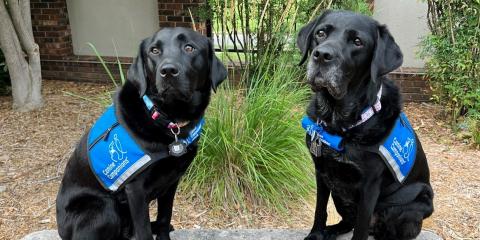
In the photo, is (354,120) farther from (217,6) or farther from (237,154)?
(217,6)

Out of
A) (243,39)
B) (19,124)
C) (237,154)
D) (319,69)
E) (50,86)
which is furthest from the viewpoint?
(50,86)

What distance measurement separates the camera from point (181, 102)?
2.40 m

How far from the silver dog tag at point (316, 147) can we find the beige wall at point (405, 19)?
4.54 metres

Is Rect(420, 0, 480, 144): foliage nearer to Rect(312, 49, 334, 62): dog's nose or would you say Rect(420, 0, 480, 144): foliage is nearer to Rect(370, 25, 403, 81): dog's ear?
Rect(370, 25, 403, 81): dog's ear

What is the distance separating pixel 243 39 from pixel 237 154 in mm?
2447

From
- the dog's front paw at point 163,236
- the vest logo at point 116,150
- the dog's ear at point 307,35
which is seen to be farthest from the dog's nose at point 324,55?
the dog's front paw at point 163,236

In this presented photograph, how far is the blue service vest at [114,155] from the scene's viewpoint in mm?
2295

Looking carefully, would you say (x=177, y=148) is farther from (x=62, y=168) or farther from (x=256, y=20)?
(x=256, y=20)

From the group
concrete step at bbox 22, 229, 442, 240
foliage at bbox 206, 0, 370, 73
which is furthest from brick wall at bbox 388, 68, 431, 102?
concrete step at bbox 22, 229, 442, 240

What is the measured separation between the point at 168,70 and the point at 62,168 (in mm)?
2748

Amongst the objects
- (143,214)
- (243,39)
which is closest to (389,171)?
(143,214)

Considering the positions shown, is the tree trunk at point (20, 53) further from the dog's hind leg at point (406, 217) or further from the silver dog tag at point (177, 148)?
the dog's hind leg at point (406, 217)

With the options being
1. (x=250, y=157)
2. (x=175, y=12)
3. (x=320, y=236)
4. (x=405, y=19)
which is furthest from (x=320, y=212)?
(x=175, y=12)

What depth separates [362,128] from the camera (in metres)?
2.32
